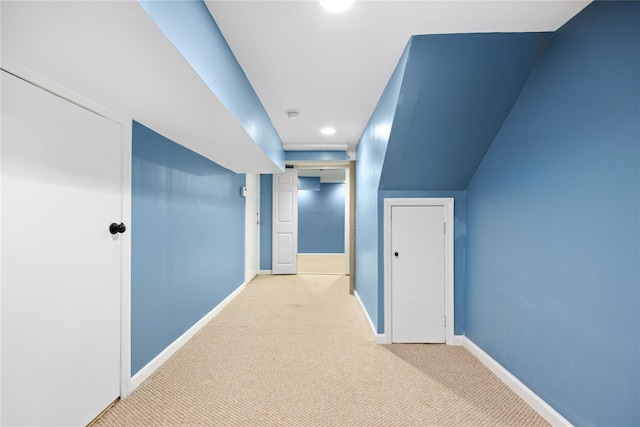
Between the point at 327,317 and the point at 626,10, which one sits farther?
the point at 327,317

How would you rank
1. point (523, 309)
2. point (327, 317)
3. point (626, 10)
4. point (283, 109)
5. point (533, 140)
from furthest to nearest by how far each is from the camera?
point (327, 317), point (283, 109), point (523, 309), point (533, 140), point (626, 10)

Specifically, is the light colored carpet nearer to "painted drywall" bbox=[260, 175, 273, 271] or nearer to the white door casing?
"painted drywall" bbox=[260, 175, 273, 271]

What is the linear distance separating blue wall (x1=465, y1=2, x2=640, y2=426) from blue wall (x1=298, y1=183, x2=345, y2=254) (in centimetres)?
683

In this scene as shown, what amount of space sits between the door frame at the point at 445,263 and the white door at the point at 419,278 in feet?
0.11

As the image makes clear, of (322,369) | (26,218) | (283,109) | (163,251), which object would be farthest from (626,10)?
(163,251)

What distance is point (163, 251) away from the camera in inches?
88.6

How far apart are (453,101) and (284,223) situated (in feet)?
13.8

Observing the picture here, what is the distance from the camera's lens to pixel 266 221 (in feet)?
18.7

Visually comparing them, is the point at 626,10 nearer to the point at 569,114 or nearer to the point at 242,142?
the point at 569,114

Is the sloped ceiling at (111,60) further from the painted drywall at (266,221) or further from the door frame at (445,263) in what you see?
the painted drywall at (266,221)

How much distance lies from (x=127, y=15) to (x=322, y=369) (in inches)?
93.2

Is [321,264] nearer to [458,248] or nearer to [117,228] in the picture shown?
[458,248]

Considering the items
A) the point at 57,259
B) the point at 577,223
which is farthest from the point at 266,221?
the point at 577,223

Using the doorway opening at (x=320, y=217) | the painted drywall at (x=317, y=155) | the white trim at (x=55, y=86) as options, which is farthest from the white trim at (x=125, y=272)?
the doorway opening at (x=320, y=217)
